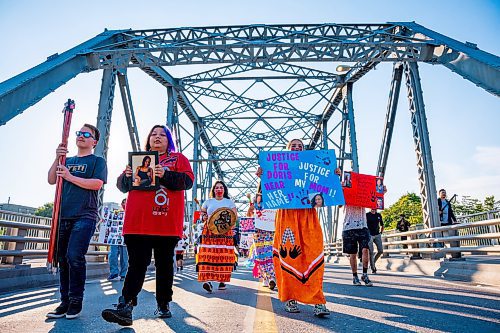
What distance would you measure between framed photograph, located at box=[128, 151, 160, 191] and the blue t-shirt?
777 mm

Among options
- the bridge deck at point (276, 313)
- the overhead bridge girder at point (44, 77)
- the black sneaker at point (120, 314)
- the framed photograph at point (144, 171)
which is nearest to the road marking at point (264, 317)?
the bridge deck at point (276, 313)

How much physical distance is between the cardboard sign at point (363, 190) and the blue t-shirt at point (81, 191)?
4283mm

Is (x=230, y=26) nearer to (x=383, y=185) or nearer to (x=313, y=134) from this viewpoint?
(x=383, y=185)

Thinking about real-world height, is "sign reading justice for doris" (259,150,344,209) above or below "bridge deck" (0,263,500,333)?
above

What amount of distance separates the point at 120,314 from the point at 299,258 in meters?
1.81

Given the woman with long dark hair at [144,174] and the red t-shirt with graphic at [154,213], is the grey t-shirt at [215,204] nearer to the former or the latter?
the red t-shirt with graphic at [154,213]

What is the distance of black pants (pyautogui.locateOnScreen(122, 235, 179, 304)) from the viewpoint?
10.6 ft

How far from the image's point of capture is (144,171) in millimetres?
3309

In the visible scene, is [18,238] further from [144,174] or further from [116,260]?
[144,174]

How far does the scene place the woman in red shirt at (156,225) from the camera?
129 inches

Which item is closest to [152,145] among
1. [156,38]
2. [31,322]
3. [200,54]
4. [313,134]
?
[31,322]

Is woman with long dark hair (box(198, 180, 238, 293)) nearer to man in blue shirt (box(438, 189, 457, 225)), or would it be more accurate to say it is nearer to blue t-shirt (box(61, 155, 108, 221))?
blue t-shirt (box(61, 155, 108, 221))

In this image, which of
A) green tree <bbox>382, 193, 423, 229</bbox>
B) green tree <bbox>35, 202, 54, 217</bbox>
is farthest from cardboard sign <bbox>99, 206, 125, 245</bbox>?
green tree <bbox>35, 202, 54, 217</bbox>

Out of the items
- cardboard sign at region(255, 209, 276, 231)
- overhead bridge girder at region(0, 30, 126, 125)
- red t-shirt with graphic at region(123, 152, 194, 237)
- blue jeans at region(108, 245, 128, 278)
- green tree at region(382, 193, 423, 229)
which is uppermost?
green tree at region(382, 193, 423, 229)
